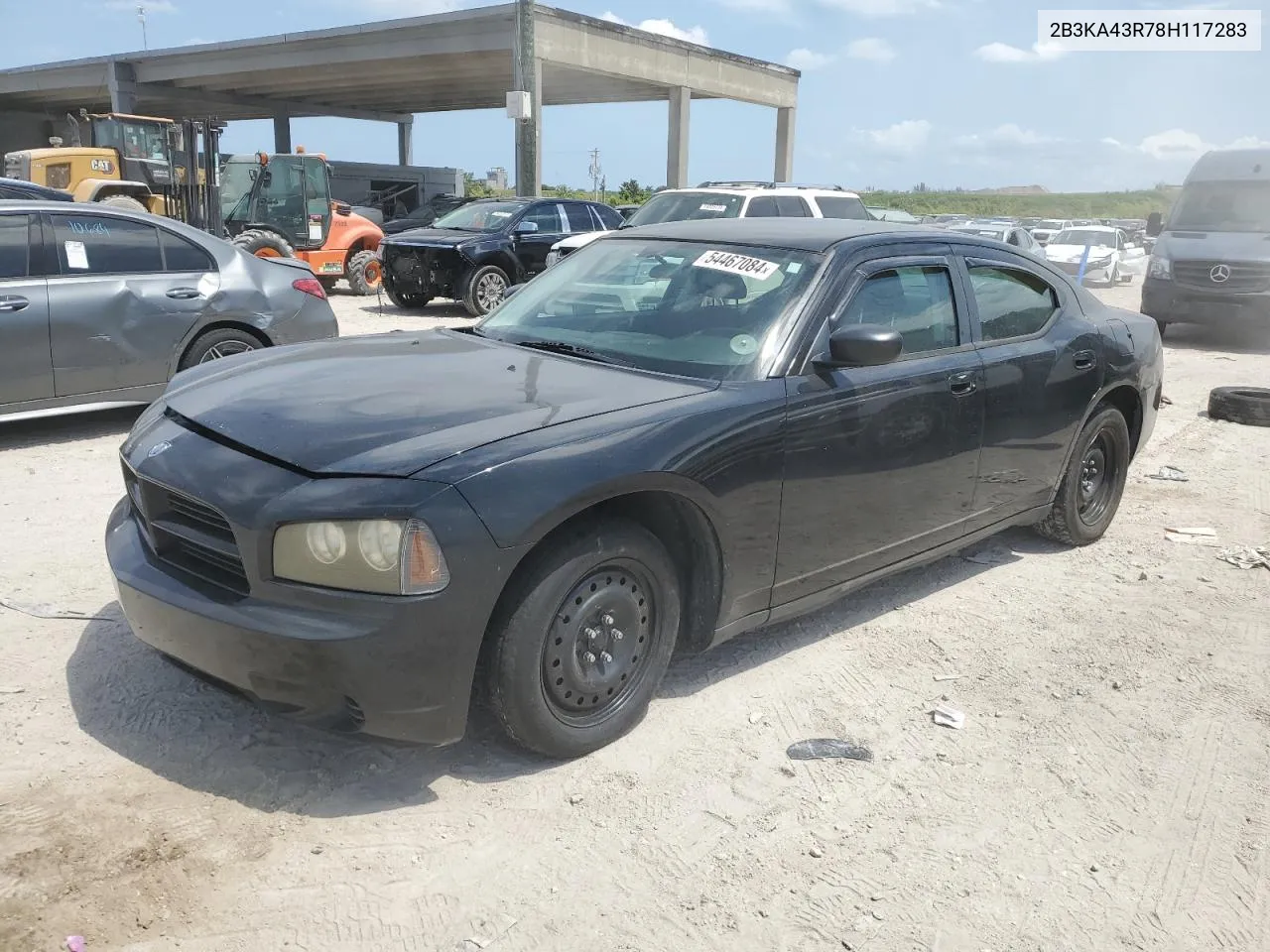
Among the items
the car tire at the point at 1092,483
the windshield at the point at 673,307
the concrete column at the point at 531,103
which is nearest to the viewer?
the windshield at the point at 673,307

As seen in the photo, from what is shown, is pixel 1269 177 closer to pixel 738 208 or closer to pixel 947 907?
pixel 738 208

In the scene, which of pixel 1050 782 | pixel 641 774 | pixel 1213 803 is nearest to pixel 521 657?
pixel 641 774

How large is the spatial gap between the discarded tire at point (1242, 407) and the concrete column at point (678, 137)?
2377 cm

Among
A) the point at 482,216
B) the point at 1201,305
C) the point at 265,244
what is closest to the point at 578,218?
the point at 482,216

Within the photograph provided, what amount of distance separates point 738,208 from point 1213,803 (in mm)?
11053

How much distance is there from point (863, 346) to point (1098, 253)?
2432 centimetres

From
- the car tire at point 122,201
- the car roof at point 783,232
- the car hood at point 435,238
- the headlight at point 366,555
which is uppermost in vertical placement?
the car roof at point 783,232

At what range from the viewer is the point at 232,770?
317cm

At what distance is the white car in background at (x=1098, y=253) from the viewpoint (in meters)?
25.0

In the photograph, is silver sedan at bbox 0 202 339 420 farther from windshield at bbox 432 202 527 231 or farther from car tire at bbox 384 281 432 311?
windshield at bbox 432 202 527 231

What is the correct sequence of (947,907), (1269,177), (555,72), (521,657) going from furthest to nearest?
(555,72), (1269,177), (521,657), (947,907)

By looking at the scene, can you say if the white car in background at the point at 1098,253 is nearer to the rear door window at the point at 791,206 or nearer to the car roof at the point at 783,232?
the rear door window at the point at 791,206

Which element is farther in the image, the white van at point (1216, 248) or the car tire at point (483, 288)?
the car tire at point (483, 288)

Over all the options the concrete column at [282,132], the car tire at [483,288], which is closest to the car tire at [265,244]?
the car tire at [483,288]
